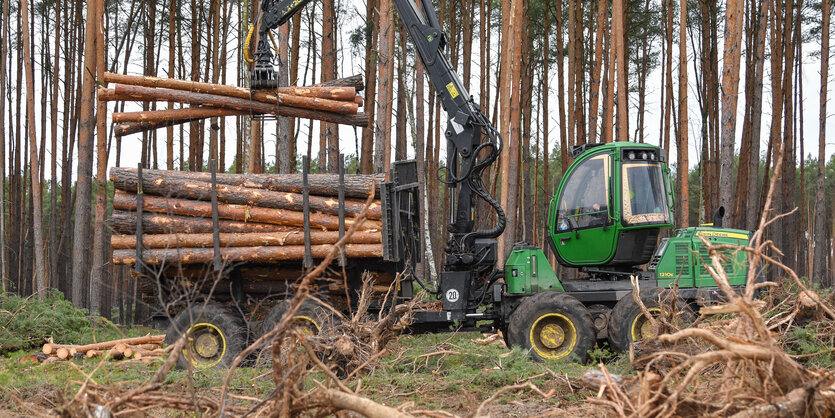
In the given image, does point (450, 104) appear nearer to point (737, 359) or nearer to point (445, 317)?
point (445, 317)

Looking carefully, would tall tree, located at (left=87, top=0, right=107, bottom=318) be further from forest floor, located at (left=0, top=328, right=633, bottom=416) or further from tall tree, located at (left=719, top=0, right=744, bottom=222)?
tall tree, located at (left=719, top=0, right=744, bottom=222)

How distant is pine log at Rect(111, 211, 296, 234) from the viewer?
8477mm

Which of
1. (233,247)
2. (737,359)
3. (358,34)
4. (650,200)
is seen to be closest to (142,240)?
(233,247)

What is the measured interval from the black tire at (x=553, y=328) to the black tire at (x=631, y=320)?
0.87 feet

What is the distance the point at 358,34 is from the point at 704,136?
12.7 metres

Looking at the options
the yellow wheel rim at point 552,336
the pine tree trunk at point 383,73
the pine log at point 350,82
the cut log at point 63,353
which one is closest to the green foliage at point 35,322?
the cut log at point 63,353

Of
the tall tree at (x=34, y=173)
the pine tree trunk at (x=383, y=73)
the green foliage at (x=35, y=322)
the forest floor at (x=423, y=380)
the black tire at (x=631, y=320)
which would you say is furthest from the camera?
the tall tree at (x=34, y=173)

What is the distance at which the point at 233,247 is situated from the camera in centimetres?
845

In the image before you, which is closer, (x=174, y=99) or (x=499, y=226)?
(x=499, y=226)

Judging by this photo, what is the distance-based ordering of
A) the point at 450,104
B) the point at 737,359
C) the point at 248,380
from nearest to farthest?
1. the point at 737,359
2. the point at 248,380
3. the point at 450,104

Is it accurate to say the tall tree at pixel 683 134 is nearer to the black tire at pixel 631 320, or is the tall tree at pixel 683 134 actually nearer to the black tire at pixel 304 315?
the black tire at pixel 631 320

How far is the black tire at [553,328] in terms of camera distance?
820 cm

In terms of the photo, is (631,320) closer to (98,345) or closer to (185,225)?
(185,225)

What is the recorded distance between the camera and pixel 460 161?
29.7 ft
